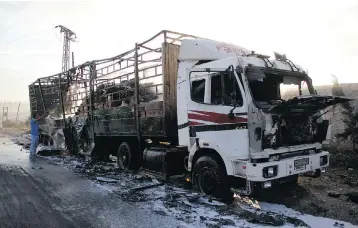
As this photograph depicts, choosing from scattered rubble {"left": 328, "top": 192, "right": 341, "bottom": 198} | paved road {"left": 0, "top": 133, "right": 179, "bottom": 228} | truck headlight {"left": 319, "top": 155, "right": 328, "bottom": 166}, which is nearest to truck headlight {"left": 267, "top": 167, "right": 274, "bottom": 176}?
truck headlight {"left": 319, "top": 155, "right": 328, "bottom": 166}

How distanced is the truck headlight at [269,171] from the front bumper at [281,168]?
2 cm

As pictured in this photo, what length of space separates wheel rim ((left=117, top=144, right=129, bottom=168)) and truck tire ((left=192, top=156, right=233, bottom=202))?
334cm

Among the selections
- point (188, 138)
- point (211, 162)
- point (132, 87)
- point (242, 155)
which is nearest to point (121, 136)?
point (132, 87)

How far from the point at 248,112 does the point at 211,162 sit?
119 centimetres

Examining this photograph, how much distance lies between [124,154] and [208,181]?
3939 millimetres

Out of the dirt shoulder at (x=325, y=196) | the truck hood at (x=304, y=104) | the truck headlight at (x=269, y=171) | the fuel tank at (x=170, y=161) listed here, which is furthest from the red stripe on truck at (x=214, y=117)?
the dirt shoulder at (x=325, y=196)

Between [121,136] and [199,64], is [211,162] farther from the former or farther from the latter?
[121,136]

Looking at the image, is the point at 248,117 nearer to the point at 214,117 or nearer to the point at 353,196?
the point at 214,117

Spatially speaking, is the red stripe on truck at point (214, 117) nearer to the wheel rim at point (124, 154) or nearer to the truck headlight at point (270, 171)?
the truck headlight at point (270, 171)

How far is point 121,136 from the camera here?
9000mm

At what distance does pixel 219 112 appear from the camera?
542 centimetres

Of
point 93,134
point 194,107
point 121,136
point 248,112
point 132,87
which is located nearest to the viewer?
point 248,112

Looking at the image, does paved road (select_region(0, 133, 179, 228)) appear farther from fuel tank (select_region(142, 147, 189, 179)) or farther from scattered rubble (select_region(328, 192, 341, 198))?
scattered rubble (select_region(328, 192, 341, 198))

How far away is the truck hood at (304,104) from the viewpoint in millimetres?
4727
